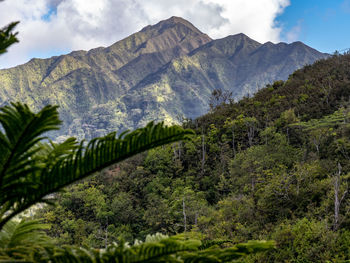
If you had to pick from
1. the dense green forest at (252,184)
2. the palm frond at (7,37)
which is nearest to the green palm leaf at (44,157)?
the palm frond at (7,37)

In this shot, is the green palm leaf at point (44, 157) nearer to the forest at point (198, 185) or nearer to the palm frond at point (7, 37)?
the forest at point (198, 185)

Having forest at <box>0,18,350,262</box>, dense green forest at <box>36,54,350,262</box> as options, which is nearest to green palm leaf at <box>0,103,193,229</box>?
forest at <box>0,18,350,262</box>

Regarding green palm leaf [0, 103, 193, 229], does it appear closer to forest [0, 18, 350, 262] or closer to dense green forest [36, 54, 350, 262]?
forest [0, 18, 350, 262]

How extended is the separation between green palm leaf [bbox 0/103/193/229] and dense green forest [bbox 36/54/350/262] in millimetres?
A: 5922

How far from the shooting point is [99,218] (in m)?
20.9

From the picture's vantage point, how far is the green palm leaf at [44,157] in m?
0.90

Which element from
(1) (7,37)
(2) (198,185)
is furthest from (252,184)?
(1) (7,37)

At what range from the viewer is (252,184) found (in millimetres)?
15594

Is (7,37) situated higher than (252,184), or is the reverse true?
(7,37)

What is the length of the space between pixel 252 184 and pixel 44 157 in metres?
15.7

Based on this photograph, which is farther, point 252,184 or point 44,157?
point 252,184

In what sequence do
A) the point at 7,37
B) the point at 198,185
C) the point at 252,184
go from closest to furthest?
the point at 7,37 → the point at 252,184 → the point at 198,185

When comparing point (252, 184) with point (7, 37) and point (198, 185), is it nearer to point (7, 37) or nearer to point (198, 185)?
point (198, 185)

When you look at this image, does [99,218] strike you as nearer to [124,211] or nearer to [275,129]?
[124,211]
